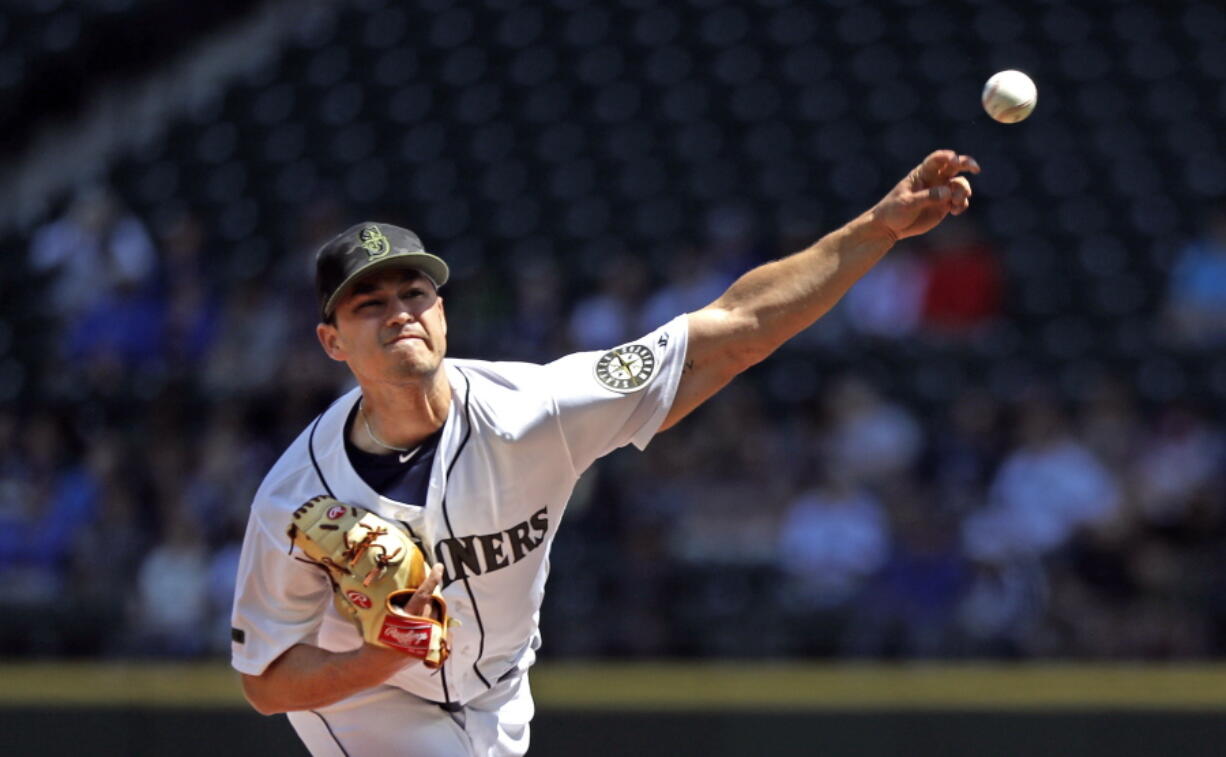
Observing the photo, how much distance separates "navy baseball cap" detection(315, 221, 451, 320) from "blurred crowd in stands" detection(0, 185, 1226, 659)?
3.22 metres

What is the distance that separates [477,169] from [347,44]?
5.77 feet

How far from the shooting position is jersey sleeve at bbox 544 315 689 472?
378cm

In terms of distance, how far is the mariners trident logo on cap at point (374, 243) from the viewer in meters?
3.57

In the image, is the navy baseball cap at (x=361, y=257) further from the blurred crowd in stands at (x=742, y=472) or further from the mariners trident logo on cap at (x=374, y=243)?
the blurred crowd in stands at (x=742, y=472)

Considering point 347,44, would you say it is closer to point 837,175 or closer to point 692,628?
point 837,175

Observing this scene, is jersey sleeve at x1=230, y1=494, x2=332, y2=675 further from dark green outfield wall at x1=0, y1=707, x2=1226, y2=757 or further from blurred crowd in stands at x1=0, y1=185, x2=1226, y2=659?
blurred crowd in stands at x1=0, y1=185, x2=1226, y2=659

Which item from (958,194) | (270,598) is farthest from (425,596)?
(958,194)

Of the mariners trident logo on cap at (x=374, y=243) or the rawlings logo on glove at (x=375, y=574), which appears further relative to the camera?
the mariners trident logo on cap at (x=374, y=243)

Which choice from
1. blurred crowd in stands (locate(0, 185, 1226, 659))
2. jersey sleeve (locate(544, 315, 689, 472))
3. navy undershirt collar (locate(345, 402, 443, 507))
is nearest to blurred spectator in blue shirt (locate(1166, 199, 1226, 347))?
blurred crowd in stands (locate(0, 185, 1226, 659))

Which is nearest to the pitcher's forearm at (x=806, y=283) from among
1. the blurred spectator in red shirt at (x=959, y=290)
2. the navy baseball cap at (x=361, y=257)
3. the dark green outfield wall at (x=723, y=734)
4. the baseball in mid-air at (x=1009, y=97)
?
the baseball in mid-air at (x=1009, y=97)

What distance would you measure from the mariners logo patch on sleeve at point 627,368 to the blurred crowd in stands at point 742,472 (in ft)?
9.26

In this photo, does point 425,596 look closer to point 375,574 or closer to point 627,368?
point 375,574

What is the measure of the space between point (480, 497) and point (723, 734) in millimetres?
2763

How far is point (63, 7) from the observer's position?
38.0ft
